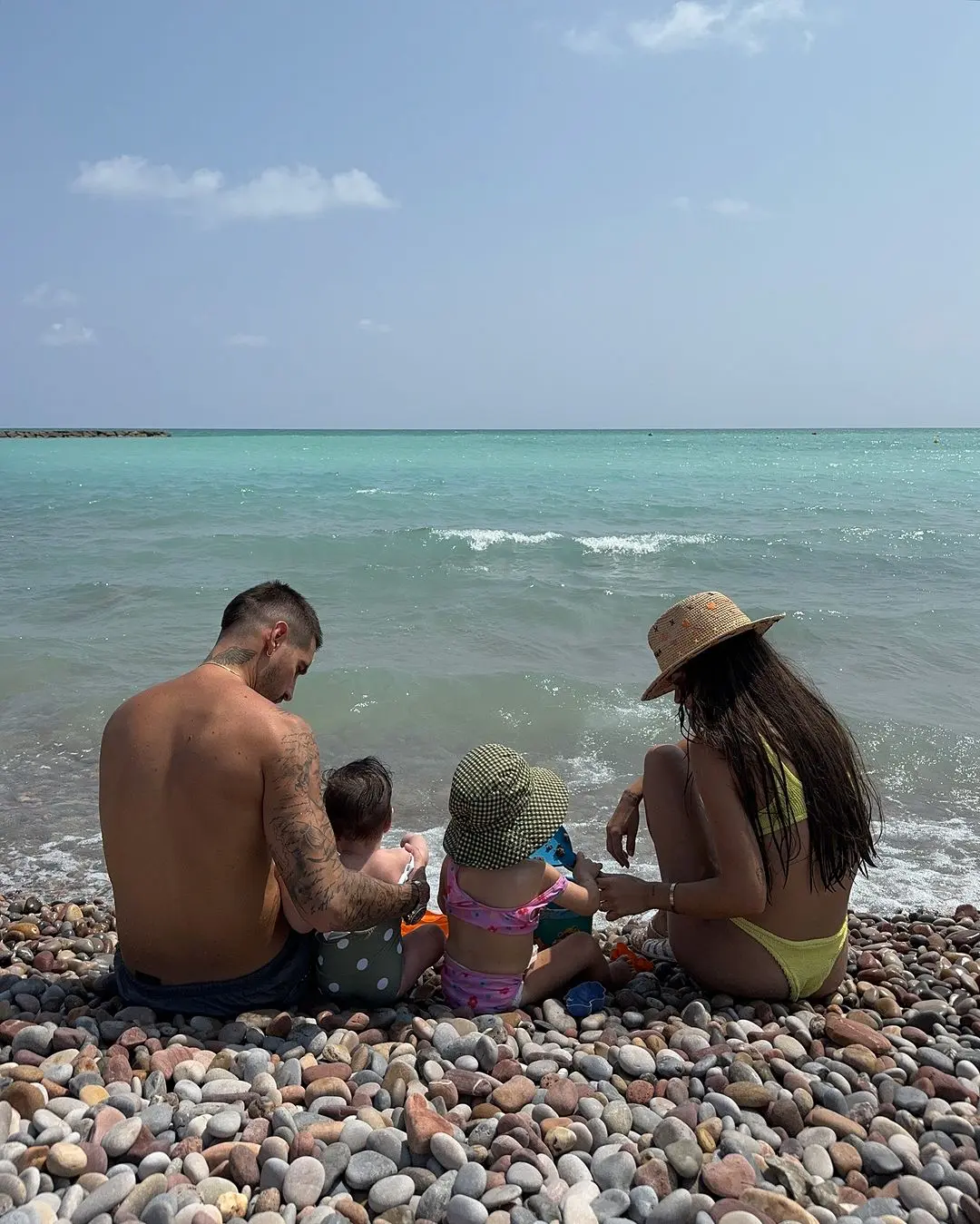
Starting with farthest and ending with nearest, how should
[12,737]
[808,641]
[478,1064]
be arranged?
1. [808,641]
2. [12,737]
3. [478,1064]

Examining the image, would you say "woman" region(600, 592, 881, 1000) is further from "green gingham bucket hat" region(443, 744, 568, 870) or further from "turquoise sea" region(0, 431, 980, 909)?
"turquoise sea" region(0, 431, 980, 909)

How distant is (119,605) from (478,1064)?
10259 millimetres

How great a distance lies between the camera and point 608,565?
1571 cm

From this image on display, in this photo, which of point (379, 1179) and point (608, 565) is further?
point (608, 565)

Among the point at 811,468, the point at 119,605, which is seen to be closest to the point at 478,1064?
the point at 119,605

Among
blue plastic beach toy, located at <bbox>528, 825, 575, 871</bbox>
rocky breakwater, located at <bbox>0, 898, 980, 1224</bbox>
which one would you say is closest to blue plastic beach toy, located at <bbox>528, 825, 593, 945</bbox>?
blue plastic beach toy, located at <bbox>528, 825, 575, 871</bbox>

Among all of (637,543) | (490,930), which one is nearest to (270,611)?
(490,930)

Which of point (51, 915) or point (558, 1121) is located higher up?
point (558, 1121)

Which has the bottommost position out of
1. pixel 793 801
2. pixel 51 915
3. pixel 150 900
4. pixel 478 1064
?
pixel 51 915

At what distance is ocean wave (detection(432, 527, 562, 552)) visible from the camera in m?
17.9

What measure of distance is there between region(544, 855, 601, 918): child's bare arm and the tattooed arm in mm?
714

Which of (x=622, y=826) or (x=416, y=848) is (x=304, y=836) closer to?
(x=416, y=848)

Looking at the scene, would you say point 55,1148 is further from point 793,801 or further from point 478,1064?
point 793,801

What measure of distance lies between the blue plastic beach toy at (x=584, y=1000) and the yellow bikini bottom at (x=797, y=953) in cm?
57
